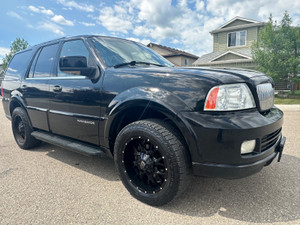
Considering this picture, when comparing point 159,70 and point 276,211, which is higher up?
point 159,70

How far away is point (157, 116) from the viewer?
8.22 ft

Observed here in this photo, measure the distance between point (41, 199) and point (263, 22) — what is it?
21266 mm

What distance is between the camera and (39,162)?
11.4ft

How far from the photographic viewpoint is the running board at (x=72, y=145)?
2662 mm

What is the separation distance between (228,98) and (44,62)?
122 inches

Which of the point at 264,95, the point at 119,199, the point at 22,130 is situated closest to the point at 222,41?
the point at 22,130

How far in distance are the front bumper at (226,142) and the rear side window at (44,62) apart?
2574 mm

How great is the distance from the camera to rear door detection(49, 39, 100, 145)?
264cm

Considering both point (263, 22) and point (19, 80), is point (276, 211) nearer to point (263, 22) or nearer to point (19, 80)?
point (19, 80)

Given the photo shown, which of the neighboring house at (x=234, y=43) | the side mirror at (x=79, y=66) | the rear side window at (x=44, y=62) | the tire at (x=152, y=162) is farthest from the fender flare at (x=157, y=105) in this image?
the neighboring house at (x=234, y=43)

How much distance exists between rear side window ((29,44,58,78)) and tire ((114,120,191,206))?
76.6 inches

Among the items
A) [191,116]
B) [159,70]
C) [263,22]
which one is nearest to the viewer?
[191,116]

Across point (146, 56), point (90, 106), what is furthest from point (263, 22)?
point (90, 106)

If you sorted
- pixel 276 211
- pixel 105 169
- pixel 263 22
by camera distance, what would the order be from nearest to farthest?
1. pixel 276 211
2. pixel 105 169
3. pixel 263 22
